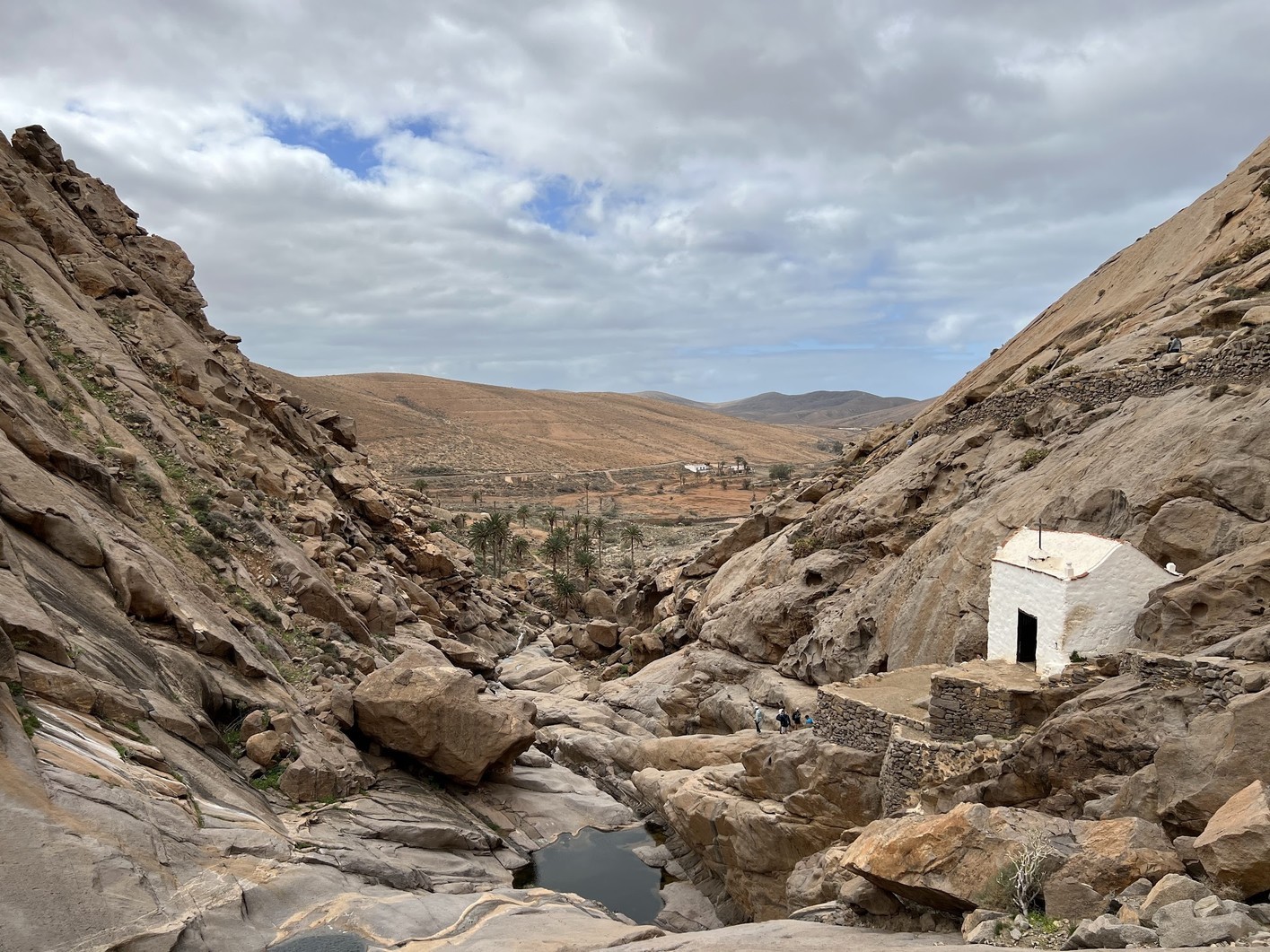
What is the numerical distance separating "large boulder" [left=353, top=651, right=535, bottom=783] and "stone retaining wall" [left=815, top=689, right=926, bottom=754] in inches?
344

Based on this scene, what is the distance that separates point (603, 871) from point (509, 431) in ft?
442

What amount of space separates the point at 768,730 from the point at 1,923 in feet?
59.6

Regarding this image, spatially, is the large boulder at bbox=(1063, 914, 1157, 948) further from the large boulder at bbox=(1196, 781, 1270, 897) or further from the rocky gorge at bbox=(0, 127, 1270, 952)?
the large boulder at bbox=(1196, 781, 1270, 897)

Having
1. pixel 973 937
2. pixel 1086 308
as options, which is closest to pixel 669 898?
pixel 973 937

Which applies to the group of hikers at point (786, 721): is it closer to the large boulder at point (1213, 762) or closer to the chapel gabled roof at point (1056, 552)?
the chapel gabled roof at point (1056, 552)

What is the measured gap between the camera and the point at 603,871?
2153cm

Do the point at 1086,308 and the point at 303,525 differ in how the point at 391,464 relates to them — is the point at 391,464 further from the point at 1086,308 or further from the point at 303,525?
the point at 1086,308

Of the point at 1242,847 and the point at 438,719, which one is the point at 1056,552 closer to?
the point at 1242,847

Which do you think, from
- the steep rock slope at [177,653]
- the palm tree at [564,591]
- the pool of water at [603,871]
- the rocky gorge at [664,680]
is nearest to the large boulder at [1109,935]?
the rocky gorge at [664,680]

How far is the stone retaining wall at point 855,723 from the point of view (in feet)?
52.1

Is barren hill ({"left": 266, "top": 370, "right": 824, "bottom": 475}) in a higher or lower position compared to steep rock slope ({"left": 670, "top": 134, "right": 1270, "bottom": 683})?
higher

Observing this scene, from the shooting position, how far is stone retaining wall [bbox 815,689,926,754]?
1588 centimetres

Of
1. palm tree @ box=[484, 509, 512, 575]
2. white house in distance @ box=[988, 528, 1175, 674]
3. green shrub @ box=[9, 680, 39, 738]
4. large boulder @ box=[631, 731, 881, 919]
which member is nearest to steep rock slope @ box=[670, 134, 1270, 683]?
white house in distance @ box=[988, 528, 1175, 674]

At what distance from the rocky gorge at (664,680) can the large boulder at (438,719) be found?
0.10 meters
